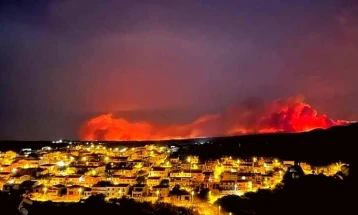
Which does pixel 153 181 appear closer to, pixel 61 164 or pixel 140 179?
pixel 140 179

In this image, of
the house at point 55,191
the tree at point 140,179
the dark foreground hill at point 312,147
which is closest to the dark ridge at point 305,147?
the dark foreground hill at point 312,147

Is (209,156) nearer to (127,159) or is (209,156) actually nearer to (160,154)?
(160,154)

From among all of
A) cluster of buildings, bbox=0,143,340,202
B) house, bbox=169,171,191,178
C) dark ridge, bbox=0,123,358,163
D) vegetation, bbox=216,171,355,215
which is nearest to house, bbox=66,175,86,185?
cluster of buildings, bbox=0,143,340,202

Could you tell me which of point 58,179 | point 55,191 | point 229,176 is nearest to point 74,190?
point 55,191

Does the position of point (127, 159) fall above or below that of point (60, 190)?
above

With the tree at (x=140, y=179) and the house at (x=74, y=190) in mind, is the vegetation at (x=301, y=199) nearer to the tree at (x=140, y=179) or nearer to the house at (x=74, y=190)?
the tree at (x=140, y=179)

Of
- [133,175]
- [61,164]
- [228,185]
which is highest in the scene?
[61,164]

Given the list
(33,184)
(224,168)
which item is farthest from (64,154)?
(224,168)

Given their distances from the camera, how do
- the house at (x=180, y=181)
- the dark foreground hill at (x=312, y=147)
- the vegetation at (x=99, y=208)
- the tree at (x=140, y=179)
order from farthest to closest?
1. the dark foreground hill at (x=312, y=147)
2. the tree at (x=140, y=179)
3. the house at (x=180, y=181)
4. the vegetation at (x=99, y=208)
